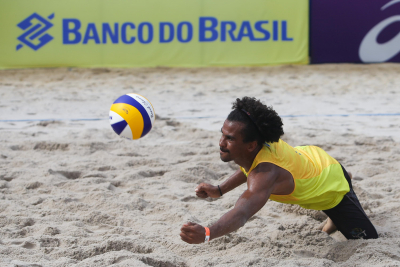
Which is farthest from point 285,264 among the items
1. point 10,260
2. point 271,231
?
point 10,260

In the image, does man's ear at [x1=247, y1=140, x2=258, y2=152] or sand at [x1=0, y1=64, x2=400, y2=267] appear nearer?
man's ear at [x1=247, y1=140, x2=258, y2=152]

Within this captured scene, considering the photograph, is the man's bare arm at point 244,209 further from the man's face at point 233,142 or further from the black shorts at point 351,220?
the black shorts at point 351,220

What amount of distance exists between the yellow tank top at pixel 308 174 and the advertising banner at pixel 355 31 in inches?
290

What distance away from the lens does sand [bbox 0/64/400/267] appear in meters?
2.57

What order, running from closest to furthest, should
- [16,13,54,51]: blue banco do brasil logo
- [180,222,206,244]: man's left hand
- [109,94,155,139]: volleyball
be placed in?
[180,222,206,244]: man's left hand, [109,94,155,139]: volleyball, [16,13,54,51]: blue banco do brasil logo

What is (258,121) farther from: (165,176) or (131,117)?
(165,176)

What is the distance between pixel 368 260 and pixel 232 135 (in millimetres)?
978

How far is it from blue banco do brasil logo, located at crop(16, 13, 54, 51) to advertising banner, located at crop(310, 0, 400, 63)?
215 inches

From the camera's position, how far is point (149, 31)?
31.1 ft

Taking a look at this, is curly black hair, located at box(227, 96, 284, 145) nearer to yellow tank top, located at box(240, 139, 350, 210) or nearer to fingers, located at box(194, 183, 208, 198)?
yellow tank top, located at box(240, 139, 350, 210)

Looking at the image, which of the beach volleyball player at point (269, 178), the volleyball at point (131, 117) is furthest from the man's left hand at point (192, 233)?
the volleyball at point (131, 117)

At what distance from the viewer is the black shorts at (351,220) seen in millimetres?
2748

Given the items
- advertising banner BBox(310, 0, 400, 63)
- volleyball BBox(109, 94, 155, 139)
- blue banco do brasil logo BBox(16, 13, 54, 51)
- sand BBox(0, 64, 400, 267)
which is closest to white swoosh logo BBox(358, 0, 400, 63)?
advertising banner BBox(310, 0, 400, 63)

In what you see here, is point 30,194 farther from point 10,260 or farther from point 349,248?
point 349,248
